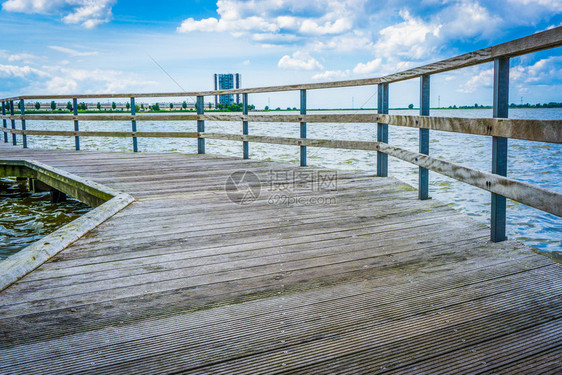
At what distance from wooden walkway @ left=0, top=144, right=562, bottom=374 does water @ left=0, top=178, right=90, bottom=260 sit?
2547mm

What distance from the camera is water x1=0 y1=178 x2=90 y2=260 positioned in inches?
212

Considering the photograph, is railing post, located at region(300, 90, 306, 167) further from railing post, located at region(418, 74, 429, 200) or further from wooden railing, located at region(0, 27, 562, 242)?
railing post, located at region(418, 74, 429, 200)

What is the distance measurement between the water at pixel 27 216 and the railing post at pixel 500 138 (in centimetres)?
487

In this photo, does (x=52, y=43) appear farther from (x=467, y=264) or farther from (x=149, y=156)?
(x=467, y=264)

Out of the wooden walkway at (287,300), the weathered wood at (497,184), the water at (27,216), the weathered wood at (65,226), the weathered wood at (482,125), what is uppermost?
the weathered wood at (482,125)

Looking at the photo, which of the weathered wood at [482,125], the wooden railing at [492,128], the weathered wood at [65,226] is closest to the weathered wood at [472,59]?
the wooden railing at [492,128]

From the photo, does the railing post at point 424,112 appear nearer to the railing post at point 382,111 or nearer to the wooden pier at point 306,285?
the wooden pier at point 306,285

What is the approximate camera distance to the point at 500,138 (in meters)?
2.72

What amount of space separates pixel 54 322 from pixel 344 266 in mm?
1511

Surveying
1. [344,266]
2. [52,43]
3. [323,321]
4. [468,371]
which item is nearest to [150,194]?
[344,266]

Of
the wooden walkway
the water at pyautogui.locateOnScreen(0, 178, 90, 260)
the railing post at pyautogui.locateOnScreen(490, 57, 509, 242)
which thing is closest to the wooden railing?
the railing post at pyautogui.locateOnScreen(490, 57, 509, 242)

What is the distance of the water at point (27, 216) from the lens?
5.39 m

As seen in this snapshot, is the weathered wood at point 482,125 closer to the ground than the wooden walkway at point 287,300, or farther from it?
farther from it

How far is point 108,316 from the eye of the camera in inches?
75.7
